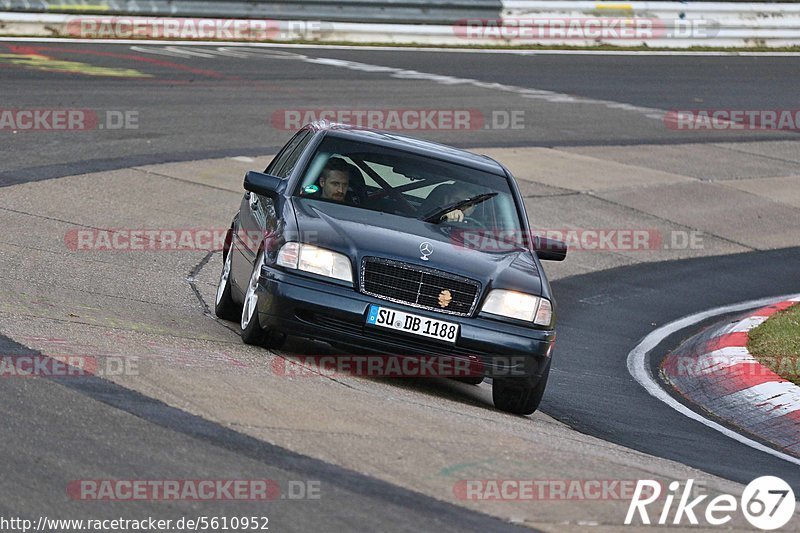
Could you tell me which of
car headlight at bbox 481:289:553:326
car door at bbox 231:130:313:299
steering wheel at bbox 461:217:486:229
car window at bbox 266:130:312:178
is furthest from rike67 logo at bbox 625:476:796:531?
car window at bbox 266:130:312:178

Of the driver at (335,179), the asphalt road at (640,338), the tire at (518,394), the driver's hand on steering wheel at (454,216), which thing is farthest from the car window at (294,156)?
the asphalt road at (640,338)

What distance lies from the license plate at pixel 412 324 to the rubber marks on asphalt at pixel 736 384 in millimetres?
2427

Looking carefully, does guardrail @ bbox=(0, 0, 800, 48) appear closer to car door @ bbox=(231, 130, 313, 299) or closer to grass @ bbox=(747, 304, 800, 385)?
car door @ bbox=(231, 130, 313, 299)

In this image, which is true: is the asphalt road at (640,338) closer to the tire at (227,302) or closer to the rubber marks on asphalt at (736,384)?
the rubber marks on asphalt at (736,384)

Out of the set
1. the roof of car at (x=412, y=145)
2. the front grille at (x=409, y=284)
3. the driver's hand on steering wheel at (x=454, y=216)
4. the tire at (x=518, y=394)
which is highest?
the roof of car at (x=412, y=145)

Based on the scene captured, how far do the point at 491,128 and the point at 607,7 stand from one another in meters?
10.3

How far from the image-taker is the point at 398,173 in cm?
903

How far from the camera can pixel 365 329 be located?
7.78 meters

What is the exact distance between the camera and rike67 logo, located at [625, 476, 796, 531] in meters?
5.81

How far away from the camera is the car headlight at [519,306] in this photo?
26.2 feet

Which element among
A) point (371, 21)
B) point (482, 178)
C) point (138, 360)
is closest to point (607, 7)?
point (371, 21)

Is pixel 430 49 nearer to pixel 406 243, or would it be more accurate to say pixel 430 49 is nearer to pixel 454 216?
A: pixel 454 216

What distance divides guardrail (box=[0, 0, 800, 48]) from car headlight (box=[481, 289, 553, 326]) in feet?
62.0

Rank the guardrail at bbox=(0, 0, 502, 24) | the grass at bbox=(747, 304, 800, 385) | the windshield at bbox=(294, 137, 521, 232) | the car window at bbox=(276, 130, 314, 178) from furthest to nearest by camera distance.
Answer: the guardrail at bbox=(0, 0, 502, 24), the grass at bbox=(747, 304, 800, 385), the car window at bbox=(276, 130, 314, 178), the windshield at bbox=(294, 137, 521, 232)
